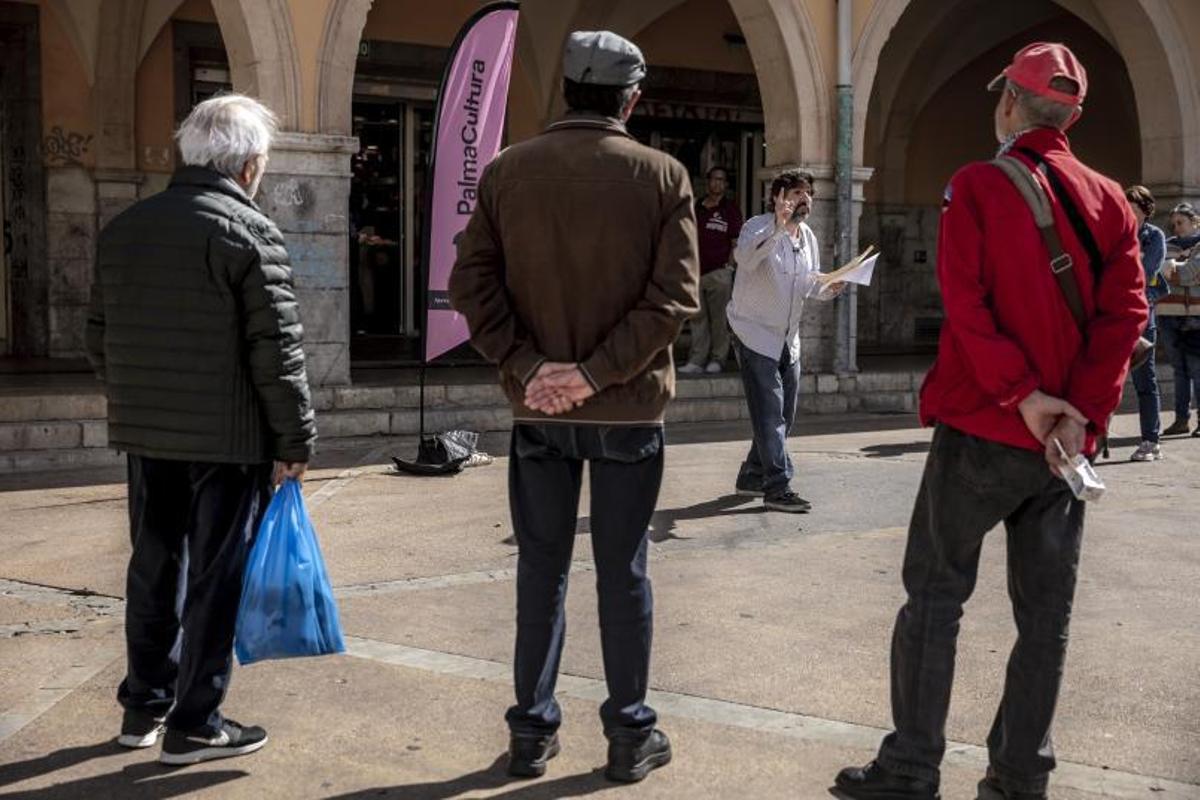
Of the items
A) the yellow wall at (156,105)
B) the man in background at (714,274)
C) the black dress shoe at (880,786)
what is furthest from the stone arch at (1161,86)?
the black dress shoe at (880,786)

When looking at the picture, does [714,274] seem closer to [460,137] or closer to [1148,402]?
[1148,402]

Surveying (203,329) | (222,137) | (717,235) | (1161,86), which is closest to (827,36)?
(717,235)

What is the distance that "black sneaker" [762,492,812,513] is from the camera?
794 centimetres

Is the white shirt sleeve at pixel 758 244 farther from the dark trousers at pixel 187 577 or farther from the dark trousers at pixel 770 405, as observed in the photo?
the dark trousers at pixel 187 577

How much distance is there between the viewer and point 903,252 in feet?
64.6

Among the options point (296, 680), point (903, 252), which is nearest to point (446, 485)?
point (296, 680)

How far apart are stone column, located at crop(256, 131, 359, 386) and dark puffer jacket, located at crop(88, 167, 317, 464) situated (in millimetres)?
6936

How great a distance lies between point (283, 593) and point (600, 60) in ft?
5.29

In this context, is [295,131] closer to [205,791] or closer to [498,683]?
[498,683]

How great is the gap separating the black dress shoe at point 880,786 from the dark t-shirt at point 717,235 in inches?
413

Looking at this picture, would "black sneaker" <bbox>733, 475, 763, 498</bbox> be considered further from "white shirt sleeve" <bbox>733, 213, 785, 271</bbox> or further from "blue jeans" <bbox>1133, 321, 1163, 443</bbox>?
"blue jeans" <bbox>1133, 321, 1163, 443</bbox>

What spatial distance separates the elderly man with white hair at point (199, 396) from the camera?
12.8 ft

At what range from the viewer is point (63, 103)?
14672 millimetres


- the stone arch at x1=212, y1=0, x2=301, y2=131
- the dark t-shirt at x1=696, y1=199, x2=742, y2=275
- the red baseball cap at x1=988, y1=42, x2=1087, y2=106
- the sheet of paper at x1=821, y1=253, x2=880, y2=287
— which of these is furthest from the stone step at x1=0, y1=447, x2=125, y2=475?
the red baseball cap at x1=988, y1=42, x2=1087, y2=106
